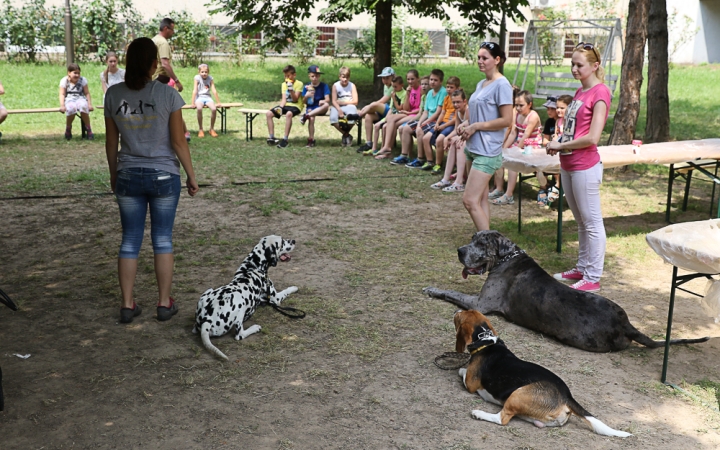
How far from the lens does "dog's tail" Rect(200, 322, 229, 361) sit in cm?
443

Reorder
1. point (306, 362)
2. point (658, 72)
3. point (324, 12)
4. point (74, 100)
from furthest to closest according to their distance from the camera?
1. point (324, 12)
2. point (74, 100)
3. point (658, 72)
4. point (306, 362)

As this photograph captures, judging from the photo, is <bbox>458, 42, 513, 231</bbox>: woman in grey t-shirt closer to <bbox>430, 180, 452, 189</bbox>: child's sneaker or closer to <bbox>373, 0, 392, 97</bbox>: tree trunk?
<bbox>430, 180, 452, 189</bbox>: child's sneaker

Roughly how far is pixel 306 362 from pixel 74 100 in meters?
10.8

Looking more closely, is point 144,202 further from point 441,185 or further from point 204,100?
point 204,100

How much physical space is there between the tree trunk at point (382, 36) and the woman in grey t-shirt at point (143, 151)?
12.8 m

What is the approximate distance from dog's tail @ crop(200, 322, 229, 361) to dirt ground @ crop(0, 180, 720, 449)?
0.07 m

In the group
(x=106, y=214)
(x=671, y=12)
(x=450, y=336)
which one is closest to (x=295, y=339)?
(x=450, y=336)

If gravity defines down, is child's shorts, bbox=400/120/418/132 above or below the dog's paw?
above

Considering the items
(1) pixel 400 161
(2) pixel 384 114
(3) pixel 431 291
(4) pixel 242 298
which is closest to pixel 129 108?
(4) pixel 242 298

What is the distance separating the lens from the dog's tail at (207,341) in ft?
Answer: 14.5

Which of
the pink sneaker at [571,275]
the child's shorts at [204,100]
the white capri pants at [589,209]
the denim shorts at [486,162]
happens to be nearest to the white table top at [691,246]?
the white capri pants at [589,209]

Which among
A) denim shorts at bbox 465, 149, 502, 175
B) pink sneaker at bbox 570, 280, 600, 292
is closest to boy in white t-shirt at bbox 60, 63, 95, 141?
denim shorts at bbox 465, 149, 502, 175

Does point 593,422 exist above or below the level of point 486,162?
below

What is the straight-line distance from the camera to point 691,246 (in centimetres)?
377
